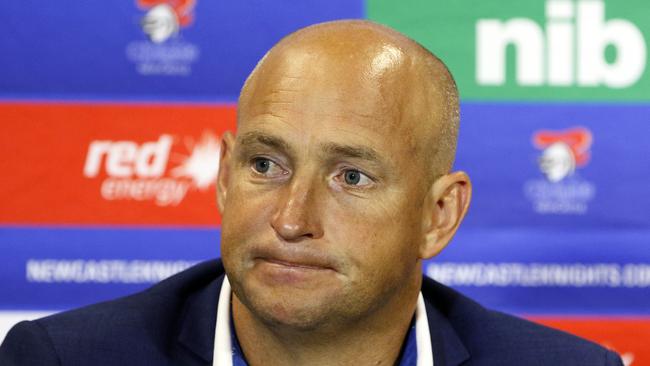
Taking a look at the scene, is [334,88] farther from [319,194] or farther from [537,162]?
[537,162]

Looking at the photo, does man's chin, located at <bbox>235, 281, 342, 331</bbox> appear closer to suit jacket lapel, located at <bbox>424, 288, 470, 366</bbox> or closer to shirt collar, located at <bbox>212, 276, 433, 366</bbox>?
shirt collar, located at <bbox>212, 276, 433, 366</bbox>

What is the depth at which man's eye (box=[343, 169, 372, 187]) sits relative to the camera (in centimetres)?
177

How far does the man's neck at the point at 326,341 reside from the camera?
186 cm

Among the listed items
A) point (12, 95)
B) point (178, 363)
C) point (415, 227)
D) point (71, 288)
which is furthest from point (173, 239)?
point (415, 227)

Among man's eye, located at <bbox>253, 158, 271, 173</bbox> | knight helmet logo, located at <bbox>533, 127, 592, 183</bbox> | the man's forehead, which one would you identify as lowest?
Answer: man's eye, located at <bbox>253, 158, 271, 173</bbox>

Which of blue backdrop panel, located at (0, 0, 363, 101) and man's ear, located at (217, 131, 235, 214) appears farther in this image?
blue backdrop panel, located at (0, 0, 363, 101)

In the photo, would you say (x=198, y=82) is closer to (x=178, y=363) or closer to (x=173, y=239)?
→ (x=173, y=239)

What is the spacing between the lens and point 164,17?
305cm

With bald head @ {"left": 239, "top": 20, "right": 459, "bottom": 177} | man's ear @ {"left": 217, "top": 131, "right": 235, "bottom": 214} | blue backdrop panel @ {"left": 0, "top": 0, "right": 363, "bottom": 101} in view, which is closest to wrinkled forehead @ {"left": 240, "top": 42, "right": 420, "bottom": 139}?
bald head @ {"left": 239, "top": 20, "right": 459, "bottom": 177}

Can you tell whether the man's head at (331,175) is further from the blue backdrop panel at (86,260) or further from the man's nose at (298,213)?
the blue backdrop panel at (86,260)

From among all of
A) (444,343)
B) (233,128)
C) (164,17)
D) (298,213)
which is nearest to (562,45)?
(233,128)

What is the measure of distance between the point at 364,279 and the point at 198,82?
1445 millimetres

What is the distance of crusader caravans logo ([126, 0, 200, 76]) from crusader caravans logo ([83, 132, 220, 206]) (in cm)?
21

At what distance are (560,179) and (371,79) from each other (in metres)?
1.46
